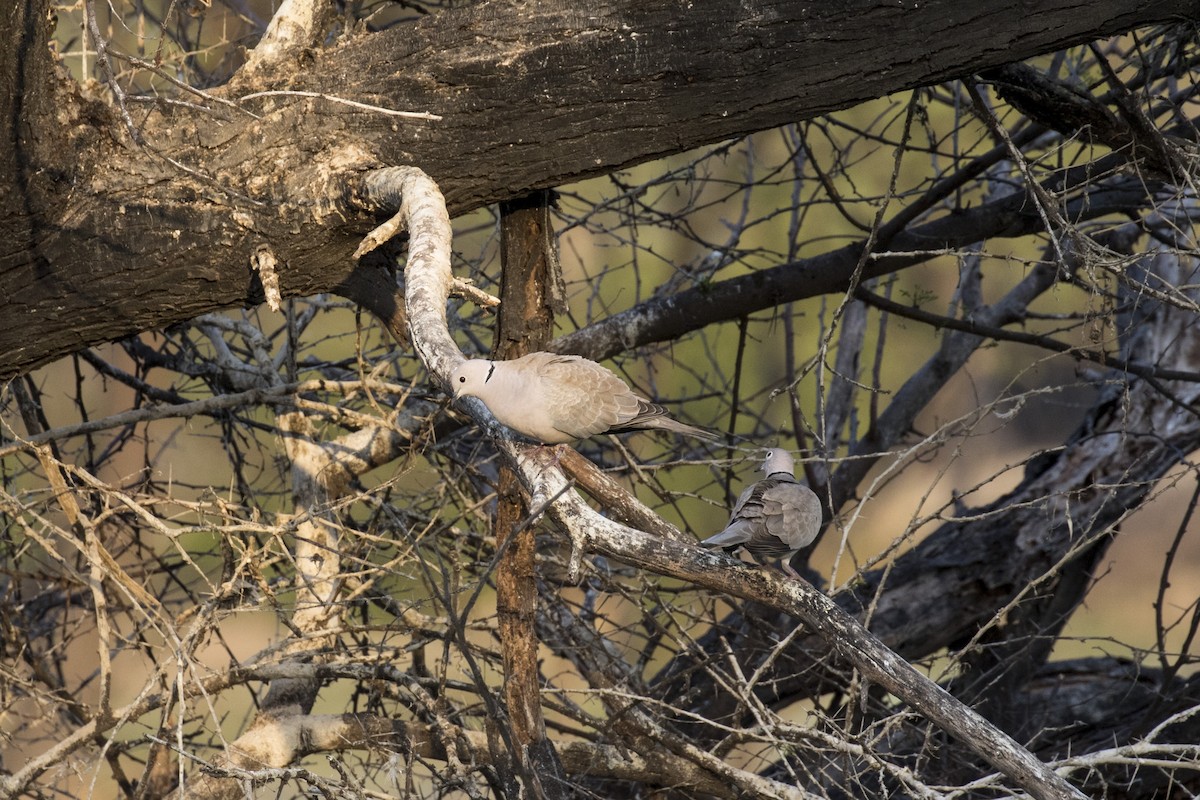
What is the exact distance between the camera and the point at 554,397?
2125 mm

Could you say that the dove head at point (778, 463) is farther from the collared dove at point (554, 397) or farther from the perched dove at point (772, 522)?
the collared dove at point (554, 397)

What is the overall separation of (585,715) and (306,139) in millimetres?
1691

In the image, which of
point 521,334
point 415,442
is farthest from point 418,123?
point 415,442

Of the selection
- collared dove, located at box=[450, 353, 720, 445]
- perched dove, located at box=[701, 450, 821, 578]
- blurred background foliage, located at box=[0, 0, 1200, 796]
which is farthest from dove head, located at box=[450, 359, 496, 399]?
perched dove, located at box=[701, 450, 821, 578]

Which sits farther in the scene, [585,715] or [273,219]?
[585,715]

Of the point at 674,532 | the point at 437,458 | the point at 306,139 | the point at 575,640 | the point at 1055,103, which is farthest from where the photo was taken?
the point at 437,458

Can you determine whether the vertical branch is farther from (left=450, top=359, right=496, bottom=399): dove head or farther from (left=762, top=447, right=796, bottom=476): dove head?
(left=450, top=359, right=496, bottom=399): dove head

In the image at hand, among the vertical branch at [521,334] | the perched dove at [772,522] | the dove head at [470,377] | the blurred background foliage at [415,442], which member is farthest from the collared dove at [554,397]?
the vertical branch at [521,334]

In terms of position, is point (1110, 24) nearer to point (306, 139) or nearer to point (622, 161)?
point (622, 161)

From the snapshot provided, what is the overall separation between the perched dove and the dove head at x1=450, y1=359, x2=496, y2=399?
58 centimetres

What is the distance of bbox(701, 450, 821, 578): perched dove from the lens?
2.28 metres

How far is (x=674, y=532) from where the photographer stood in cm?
199

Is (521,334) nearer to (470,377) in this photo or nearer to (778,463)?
(778,463)

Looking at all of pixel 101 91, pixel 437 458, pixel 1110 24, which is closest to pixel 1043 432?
pixel 437 458
